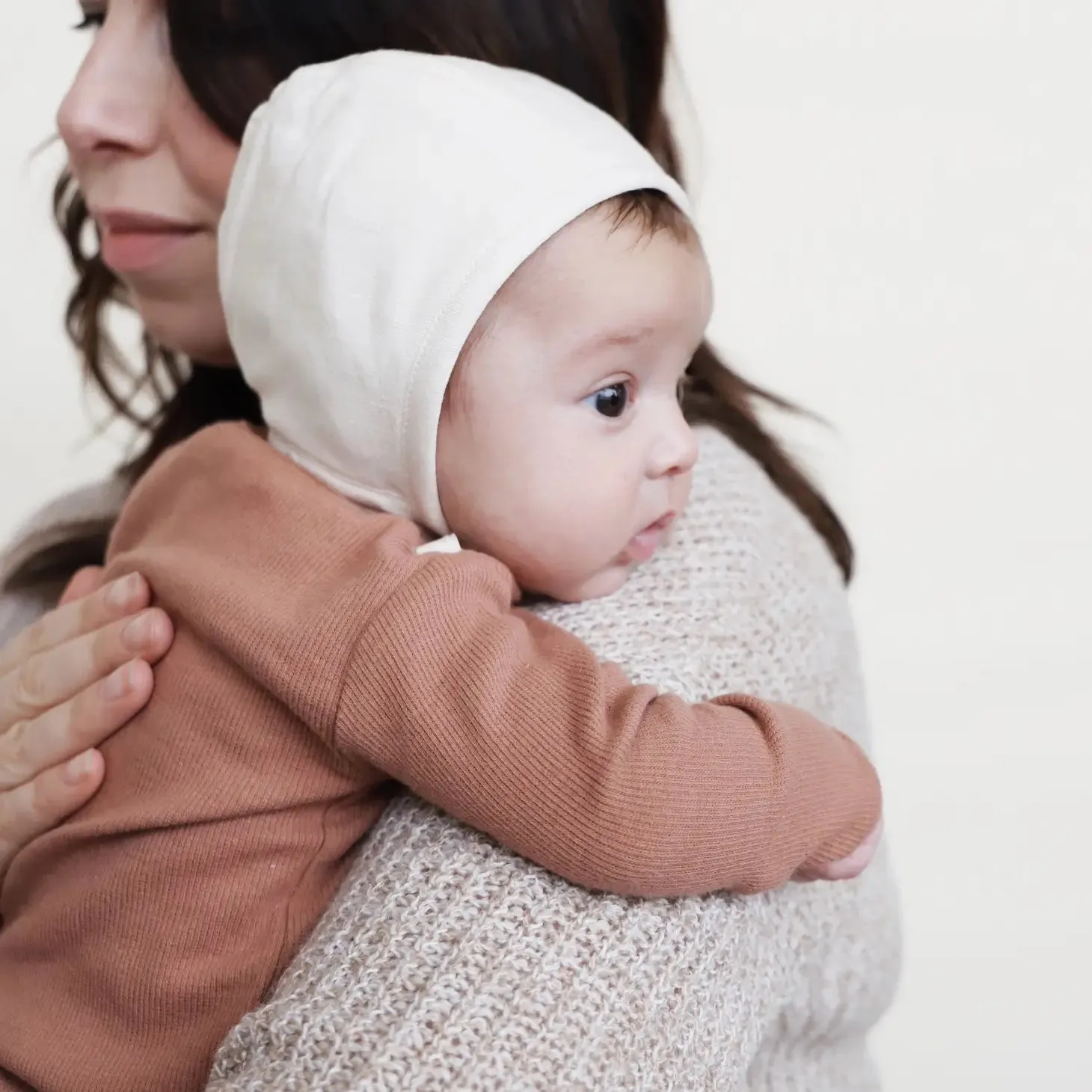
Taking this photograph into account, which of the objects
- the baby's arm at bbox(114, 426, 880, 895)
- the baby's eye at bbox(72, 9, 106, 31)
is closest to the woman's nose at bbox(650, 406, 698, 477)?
the baby's arm at bbox(114, 426, 880, 895)

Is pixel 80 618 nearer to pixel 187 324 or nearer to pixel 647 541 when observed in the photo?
pixel 187 324

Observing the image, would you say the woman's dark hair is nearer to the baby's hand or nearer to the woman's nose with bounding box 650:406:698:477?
the woman's nose with bounding box 650:406:698:477

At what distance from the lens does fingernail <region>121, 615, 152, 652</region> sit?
0.73 m

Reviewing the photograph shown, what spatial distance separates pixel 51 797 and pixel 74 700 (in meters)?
0.08

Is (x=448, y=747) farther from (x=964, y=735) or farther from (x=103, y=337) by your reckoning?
(x=964, y=735)

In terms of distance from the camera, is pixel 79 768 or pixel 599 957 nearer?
pixel 599 957

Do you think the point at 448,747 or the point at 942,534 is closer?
the point at 448,747

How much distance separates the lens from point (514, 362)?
0.73 m

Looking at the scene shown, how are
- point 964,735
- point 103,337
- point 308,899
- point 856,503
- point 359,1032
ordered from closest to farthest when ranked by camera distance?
point 359,1032 < point 308,899 < point 103,337 < point 964,735 < point 856,503

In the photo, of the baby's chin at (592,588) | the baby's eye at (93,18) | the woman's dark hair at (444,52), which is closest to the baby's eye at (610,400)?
the baby's chin at (592,588)

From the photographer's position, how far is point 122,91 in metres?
0.92

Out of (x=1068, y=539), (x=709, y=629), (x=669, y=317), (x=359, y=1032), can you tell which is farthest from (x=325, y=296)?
(x=1068, y=539)

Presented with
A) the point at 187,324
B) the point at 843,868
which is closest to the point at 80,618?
the point at 187,324

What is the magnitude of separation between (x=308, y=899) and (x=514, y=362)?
380 millimetres
